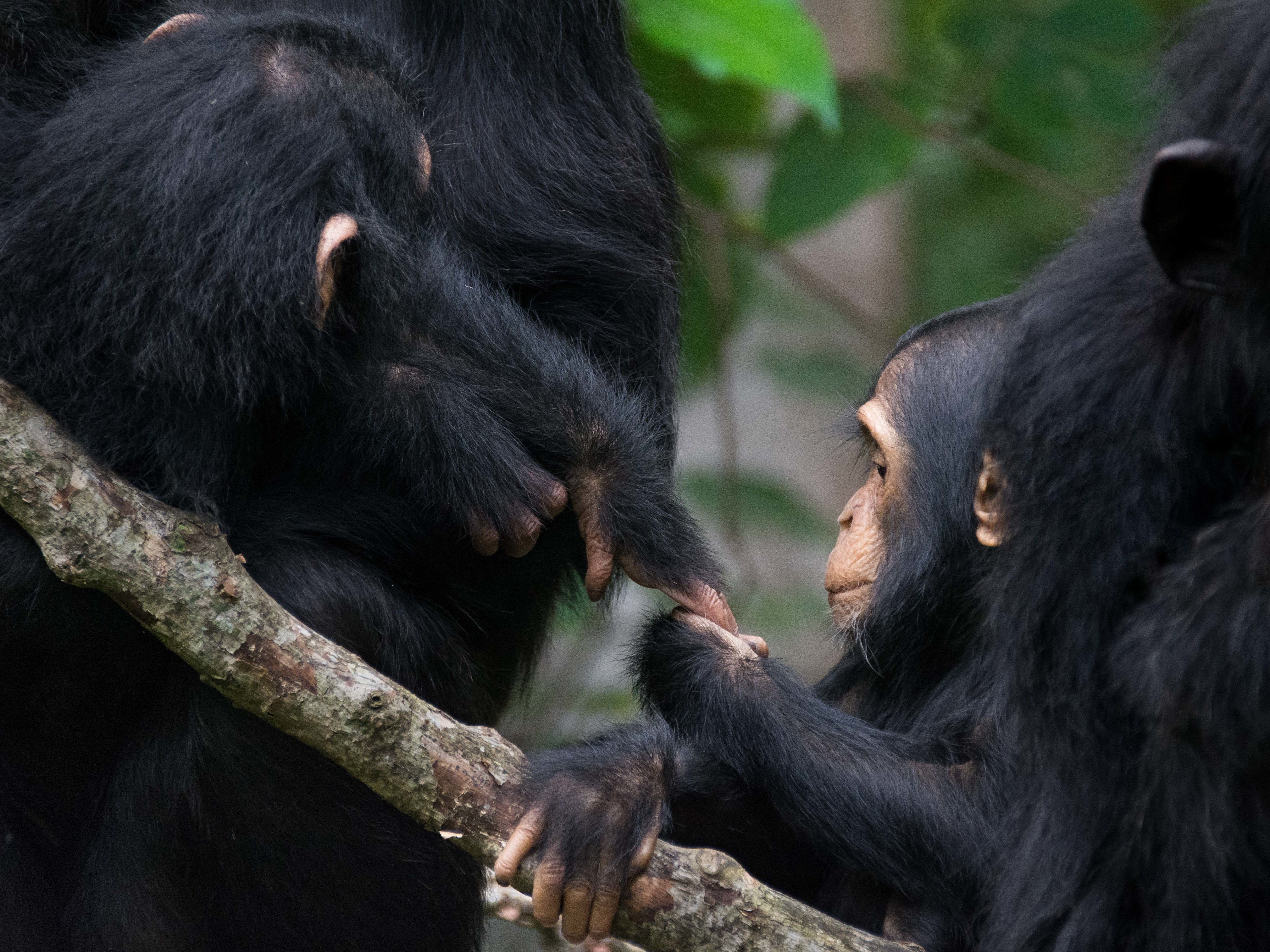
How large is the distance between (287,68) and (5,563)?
827 millimetres

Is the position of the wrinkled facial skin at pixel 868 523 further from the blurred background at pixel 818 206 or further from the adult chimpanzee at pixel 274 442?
→ the adult chimpanzee at pixel 274 442

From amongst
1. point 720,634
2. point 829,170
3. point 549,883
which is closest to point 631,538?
point 720,634

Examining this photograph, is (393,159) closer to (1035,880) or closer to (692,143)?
(1035,880)

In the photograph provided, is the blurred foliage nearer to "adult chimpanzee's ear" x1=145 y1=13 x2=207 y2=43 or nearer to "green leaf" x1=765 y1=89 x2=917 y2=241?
"green leaf" x1=765 y1=89 x2=917 y2=241

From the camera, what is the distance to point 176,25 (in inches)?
93.4

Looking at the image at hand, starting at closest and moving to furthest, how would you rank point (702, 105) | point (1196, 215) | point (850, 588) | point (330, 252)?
point (1196, 215), point (330, 252), point (850, 588), point (702, 105)

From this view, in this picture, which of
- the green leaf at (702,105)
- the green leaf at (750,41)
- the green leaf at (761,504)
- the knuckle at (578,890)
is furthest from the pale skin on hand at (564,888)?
the green leaf at (761,504)

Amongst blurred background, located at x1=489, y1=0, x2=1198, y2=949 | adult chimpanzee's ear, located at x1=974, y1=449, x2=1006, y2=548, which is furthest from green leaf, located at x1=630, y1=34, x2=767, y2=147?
adult chimpanzee's ear, located at x1=974, y1=449, x2=1006, y2=548

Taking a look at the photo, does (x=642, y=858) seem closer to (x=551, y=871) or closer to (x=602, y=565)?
(x=551, y=871)

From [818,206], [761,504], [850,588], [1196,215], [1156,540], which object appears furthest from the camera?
[761,504]

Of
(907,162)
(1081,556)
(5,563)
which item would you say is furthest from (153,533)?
(907,162)

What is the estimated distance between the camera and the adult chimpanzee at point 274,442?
217 cm

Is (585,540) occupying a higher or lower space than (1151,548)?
lower

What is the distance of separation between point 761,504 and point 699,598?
2.90 meters
